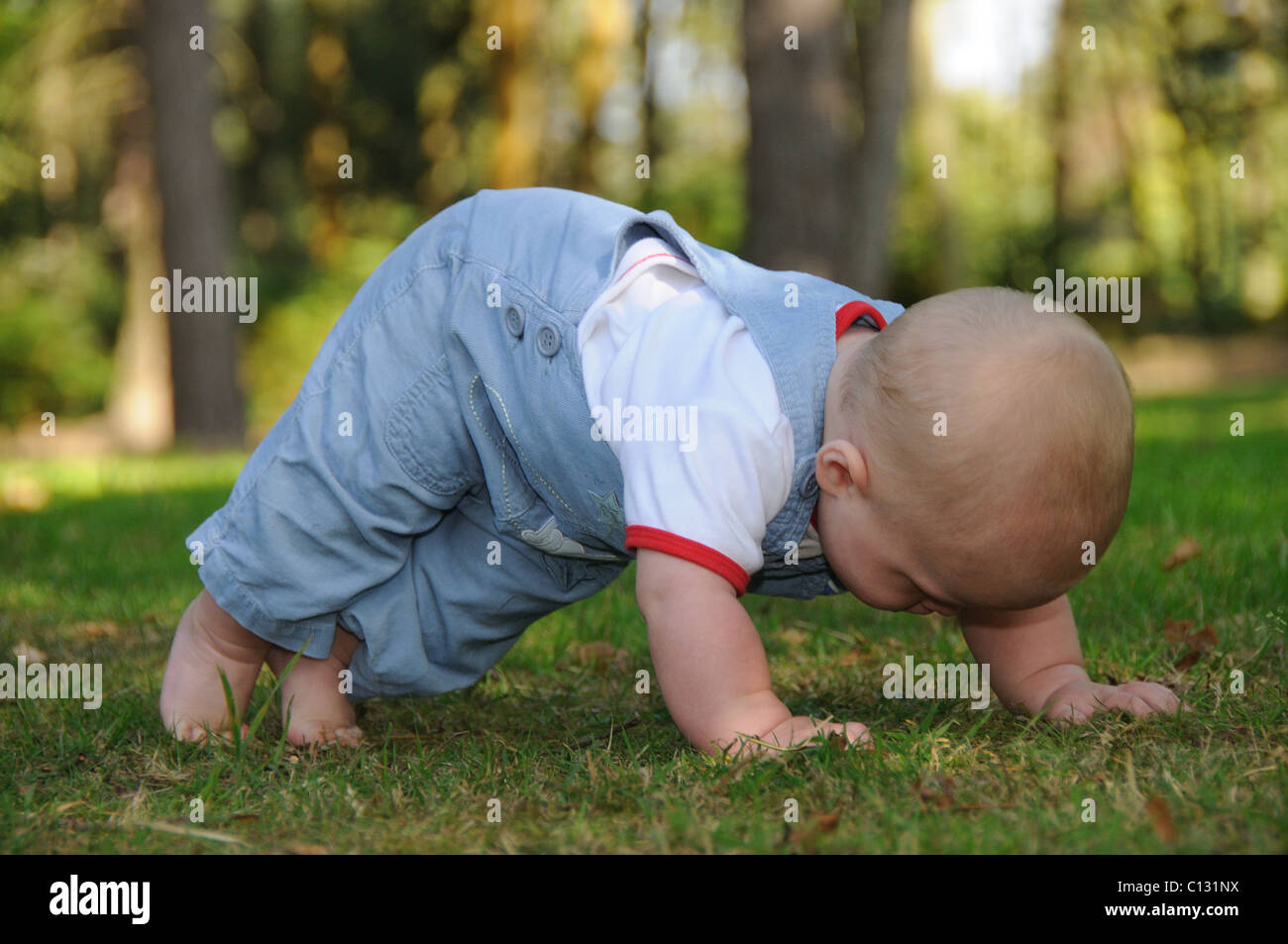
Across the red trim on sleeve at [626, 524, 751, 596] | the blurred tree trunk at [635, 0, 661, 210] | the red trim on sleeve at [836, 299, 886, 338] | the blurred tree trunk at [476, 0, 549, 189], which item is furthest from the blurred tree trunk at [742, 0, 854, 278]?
the blurred tree trunk at [635, 0, 661, 210]

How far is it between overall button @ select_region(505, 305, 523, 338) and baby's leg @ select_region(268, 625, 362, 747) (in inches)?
28.6

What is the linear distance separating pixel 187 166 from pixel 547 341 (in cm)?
878

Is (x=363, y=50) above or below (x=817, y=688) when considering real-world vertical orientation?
above

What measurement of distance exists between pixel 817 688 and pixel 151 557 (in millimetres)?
2576

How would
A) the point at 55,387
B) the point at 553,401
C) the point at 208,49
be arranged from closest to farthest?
the point at 553,401 → the point at 208,49 → the point at 55,387

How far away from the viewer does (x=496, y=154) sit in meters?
17.0

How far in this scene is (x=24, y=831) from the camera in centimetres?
180

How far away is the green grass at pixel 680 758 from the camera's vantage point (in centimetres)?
169

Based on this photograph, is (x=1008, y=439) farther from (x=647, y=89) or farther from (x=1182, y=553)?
(x=647, y=89)

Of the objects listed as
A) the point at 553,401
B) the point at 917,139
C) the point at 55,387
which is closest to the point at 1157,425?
the point at 553,401

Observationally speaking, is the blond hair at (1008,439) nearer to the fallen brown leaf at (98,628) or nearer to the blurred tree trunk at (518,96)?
the fallen brown leaf at (98,628)

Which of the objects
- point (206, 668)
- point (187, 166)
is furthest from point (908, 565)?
point (187, 166)

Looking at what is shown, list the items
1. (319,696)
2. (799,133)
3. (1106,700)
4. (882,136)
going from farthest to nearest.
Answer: (882,136) < (799,133) < (319,696) < (1106,700)
